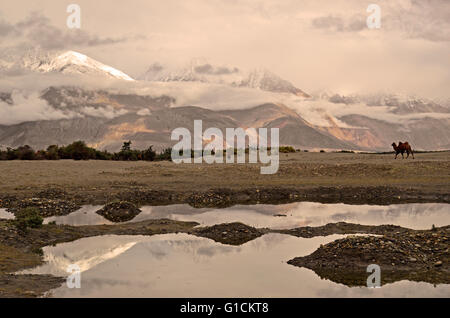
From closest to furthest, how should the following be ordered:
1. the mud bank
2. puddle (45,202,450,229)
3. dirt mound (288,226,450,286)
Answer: dirt mound (288,226,450,286), puddle (45,202,450,229), the mud bank

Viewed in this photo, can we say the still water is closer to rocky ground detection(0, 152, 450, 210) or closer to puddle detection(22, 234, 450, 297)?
puddle detection(22, 234, 450, 297)

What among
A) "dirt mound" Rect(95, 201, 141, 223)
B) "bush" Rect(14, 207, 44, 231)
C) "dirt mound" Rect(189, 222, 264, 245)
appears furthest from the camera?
"dirt mound" Rect(95, 201, 141, 223)

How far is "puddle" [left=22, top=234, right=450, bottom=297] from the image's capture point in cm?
1142

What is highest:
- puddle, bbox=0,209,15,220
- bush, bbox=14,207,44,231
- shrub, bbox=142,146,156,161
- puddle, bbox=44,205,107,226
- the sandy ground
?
shrub, bbox=142,146,156,161

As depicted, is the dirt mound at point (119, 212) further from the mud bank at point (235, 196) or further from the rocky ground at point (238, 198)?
the mud bank at point (235, 196)

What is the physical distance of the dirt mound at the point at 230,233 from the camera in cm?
1669

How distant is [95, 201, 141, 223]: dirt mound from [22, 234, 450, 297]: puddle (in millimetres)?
4337

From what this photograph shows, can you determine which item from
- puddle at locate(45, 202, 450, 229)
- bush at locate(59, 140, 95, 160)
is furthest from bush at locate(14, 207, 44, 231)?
bush at locate(59, 140, 95, 160)

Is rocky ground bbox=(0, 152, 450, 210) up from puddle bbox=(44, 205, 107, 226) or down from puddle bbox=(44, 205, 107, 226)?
up

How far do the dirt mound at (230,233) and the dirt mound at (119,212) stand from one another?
498 centimetres

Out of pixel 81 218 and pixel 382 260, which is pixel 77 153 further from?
pixel 382 260

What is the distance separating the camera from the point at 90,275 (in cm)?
1268
